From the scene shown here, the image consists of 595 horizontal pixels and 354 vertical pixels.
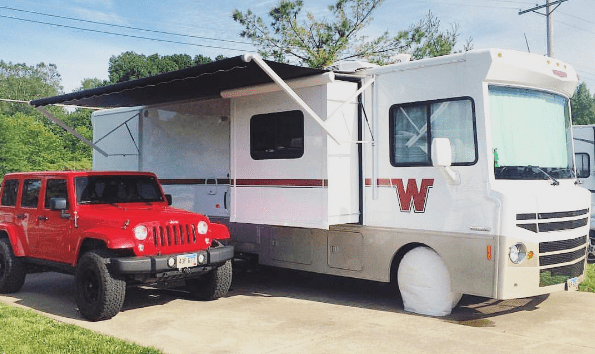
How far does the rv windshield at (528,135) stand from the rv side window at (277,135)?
8.16 feet

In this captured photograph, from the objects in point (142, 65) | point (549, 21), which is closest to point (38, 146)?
point (142, 65)

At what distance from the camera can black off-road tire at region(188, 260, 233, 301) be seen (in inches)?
318

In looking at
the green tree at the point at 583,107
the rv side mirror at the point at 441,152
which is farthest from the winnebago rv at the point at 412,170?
the green tree at the point at 583,107

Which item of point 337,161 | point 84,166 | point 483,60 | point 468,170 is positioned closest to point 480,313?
point 468,170

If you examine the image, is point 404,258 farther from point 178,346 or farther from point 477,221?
point 178,346

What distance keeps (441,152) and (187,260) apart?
3.18 m

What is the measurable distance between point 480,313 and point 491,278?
1.01 metres

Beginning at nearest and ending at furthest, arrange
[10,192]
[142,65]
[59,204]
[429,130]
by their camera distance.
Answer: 1. [429,130]
2. [59,204]
3. [10,192]
4. [142,65]

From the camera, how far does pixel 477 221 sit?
22.6ft

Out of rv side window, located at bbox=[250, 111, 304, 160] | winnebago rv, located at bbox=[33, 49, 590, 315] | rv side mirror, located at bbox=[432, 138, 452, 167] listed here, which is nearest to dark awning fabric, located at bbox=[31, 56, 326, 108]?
winnebago rv, located at bbox=[33, 49, 590, 315]

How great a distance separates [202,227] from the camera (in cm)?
780

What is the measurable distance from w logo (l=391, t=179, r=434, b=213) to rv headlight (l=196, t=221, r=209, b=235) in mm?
2386

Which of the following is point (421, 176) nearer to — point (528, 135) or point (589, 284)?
point (528, 135)

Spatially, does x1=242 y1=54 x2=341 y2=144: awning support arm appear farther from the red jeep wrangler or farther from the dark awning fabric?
the red jeep wrangler
